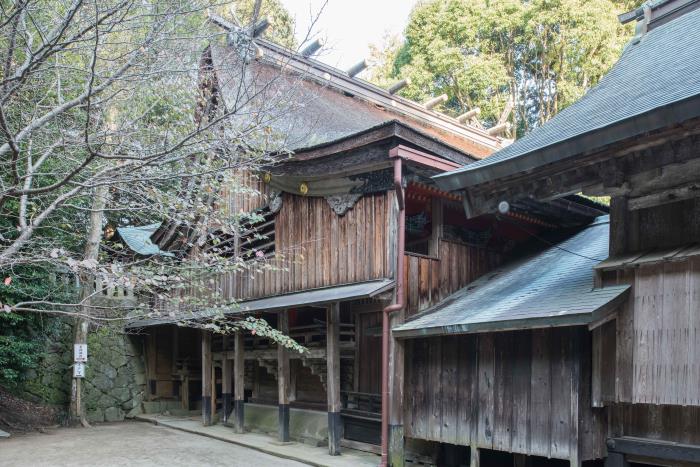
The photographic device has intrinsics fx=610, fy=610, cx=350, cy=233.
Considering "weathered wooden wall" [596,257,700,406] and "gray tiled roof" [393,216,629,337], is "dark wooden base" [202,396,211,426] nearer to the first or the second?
"gray tiled roof" [393,216,629,337]

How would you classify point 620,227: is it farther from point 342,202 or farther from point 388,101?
point 388,101

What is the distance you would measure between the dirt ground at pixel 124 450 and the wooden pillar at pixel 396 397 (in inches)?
67.4

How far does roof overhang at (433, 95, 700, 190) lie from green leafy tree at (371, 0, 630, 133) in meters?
14.4

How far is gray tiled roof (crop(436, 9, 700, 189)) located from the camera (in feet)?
18.3

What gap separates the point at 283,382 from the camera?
36.4 ft

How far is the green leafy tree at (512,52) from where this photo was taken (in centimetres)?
1923

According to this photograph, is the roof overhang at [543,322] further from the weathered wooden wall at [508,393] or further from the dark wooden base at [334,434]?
the dark wooden base at [334,434]

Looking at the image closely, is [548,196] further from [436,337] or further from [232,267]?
[232,267]

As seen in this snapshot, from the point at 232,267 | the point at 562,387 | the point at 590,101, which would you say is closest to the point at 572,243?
the point at 590,101

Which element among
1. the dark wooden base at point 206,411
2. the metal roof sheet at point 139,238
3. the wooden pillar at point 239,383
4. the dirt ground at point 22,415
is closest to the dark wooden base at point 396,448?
the wooden pillar at point 239,383

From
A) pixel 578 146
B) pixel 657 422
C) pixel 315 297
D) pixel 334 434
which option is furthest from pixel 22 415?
pixel 578 146

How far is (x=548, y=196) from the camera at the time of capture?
712cm

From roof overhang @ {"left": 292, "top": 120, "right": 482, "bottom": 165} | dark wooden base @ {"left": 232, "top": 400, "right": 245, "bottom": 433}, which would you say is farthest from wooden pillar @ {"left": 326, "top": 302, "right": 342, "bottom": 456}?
dark wooden base @ {"left": 232, "top": 400, "right": 245, "bottom": 433}

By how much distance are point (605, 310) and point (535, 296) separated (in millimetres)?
1477
